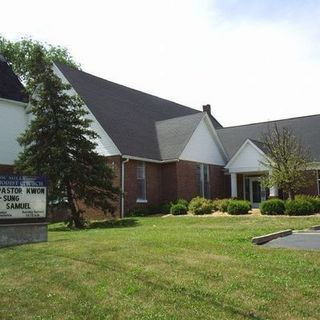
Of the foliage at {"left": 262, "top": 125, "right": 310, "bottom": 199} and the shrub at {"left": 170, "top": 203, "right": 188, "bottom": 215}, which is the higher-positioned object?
the foliage at {"left": 262, "top": 125, "right": 310, "bottom": 199}

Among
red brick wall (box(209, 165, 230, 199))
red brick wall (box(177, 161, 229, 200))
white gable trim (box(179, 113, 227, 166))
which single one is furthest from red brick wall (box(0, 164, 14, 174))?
red brick wall (box(209, 165, 230, 199))

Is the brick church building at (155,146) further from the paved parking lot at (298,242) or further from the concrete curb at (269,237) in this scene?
the paved parking lot at (298,242)

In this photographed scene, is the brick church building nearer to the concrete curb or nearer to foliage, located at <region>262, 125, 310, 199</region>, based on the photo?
foliage, located at <region>262, 125, 310, 199</region>

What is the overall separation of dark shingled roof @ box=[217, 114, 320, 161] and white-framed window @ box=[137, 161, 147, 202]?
8109 mm

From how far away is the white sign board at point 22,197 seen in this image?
15.0 meters

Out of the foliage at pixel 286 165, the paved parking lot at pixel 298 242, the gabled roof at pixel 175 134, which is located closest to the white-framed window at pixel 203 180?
the gabled roof at pixel 175 134

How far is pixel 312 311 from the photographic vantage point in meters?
7.18

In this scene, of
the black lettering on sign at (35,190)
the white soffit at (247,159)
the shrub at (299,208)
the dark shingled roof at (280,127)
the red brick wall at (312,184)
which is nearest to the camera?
the black lettering on sign at (35,190)

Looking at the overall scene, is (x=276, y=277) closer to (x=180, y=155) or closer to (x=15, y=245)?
(x=15, y=245)

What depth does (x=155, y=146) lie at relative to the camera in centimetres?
3184

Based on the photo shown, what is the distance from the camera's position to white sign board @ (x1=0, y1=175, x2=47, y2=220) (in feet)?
49.1

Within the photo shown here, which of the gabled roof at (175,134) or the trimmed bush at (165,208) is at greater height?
the gabled roof at (175,134)

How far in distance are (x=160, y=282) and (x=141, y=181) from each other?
69.7 ft

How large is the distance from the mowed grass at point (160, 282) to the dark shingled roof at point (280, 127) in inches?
891
